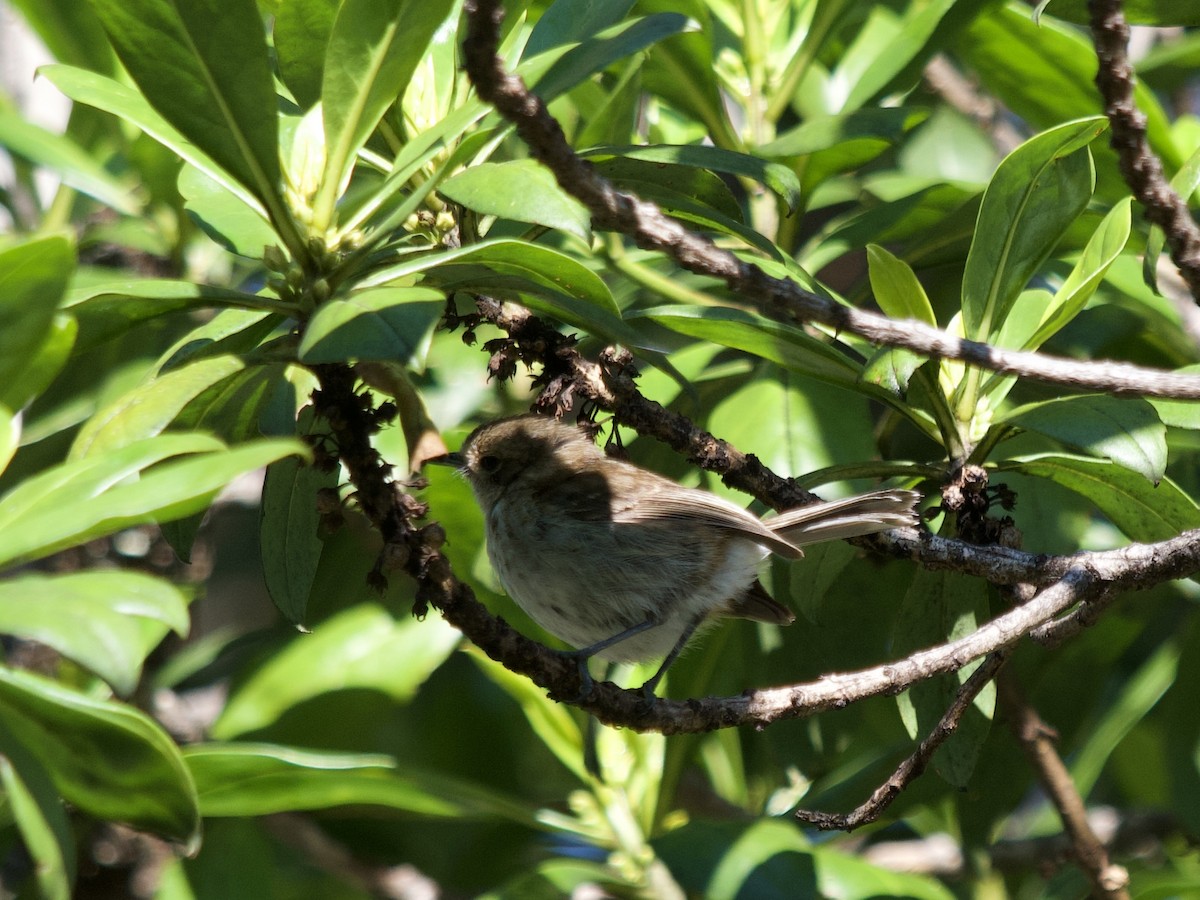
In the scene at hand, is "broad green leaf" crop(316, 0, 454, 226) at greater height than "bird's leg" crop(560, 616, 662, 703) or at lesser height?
greater

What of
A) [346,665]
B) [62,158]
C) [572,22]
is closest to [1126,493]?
[572,22]

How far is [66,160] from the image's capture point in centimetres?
333

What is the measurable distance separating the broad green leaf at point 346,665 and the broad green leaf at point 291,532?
99 centimetres

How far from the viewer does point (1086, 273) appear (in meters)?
2.08

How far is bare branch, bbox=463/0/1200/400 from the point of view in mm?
1483

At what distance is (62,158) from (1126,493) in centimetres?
289

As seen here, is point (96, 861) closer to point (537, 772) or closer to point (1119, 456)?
point (537, 772)

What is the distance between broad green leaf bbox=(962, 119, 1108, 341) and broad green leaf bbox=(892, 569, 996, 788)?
0.53 meters

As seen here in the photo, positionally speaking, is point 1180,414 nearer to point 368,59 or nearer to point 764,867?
point 764,867

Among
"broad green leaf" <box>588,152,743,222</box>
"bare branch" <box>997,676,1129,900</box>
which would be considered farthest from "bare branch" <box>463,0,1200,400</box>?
"bare branch" <box>997,676,1129,900</box>

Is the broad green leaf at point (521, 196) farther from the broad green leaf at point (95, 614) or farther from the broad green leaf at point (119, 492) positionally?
the broad green leaf at point (95, 614)

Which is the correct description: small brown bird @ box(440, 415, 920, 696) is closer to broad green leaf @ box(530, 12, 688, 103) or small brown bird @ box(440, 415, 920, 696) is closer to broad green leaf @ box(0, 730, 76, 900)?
broad green leaf @ box(530, 12, 688, 103)

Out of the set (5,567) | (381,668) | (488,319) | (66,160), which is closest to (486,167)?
(488,319)

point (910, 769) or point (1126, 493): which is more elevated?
point (1126, 493)
